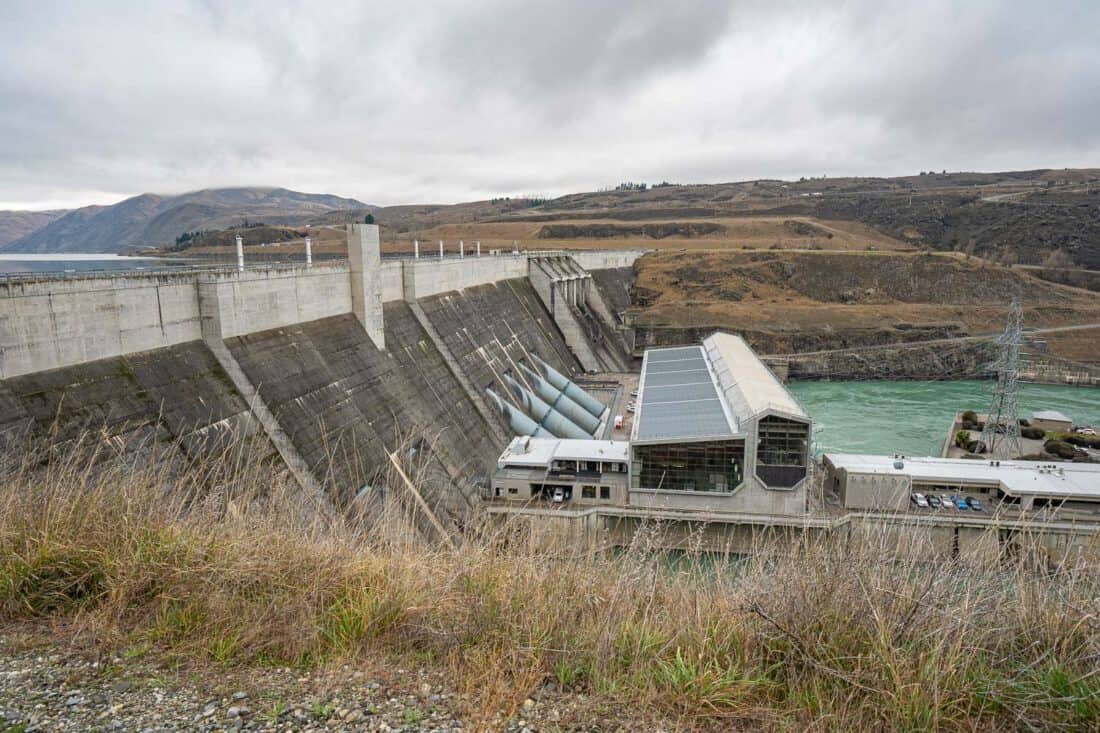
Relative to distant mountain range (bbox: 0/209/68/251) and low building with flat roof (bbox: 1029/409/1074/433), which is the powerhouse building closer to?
low building with flat roof (bbox: 1029/409/1074/433)

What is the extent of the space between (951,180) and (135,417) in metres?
174

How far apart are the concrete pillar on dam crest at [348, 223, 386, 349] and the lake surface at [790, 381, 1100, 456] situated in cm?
2076

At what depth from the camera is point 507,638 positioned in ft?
12.6

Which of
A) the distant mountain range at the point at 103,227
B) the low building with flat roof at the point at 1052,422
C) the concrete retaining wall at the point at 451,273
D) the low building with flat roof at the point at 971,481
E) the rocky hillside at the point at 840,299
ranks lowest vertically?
the low building with flat roof at the point at 1052,422

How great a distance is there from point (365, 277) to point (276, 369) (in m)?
6.53

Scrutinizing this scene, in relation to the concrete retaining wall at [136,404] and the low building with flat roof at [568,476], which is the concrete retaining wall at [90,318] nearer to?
the concrete retaining wall at [136,404]

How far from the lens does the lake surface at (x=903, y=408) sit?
32.5 m

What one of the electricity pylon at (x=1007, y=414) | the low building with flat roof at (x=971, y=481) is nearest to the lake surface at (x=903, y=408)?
the electricity pylon at (x=1007, y=414)

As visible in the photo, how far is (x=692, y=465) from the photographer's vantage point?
Answer: 71.5 feet


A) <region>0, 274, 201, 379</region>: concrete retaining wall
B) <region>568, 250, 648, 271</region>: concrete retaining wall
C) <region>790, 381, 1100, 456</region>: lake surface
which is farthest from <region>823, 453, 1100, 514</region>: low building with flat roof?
<region>568, 250, 648, 271</region>: concrete retaining wall

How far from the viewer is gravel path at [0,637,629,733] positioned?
3.15 metres

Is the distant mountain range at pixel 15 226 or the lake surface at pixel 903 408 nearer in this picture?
the lake surface at pixel 903 408

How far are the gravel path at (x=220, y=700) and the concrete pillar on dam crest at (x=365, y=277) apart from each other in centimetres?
2001

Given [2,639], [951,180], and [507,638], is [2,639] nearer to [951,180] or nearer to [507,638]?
[507,638]
